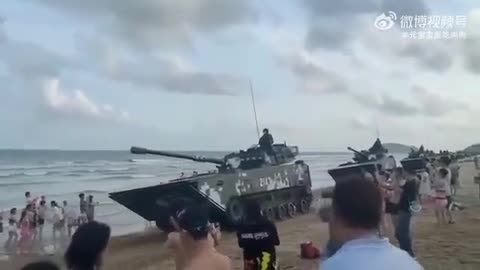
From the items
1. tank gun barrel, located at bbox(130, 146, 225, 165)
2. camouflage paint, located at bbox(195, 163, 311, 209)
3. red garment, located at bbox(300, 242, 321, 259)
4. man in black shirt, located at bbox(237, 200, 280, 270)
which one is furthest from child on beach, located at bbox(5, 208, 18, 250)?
red garment, located at bbox(300, 242, 321, 259)

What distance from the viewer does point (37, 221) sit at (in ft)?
9.46

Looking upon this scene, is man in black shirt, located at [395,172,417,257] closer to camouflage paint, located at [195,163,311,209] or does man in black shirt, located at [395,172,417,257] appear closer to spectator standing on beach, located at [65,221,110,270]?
camouflage paint, located at [195,163,311,209]

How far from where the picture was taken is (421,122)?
329cm

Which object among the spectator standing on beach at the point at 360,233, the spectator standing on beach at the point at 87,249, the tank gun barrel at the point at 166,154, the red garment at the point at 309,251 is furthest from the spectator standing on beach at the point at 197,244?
the red garment at the point at 309,251

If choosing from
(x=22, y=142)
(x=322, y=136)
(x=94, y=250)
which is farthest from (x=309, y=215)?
(x=94, y=250)

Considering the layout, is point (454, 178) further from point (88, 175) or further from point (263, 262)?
point (88, 175)

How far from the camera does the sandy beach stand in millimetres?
3021

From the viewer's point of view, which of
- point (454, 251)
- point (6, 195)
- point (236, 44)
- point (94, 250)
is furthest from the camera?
point (454, 251)

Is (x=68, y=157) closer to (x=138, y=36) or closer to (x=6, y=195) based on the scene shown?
(x=6, y=195)

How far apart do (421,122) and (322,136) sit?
0.52m

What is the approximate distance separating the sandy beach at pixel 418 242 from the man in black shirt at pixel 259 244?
0.29m

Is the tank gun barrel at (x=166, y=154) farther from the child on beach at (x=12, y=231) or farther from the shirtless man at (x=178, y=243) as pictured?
the shirtless man at (x=178, y=243)

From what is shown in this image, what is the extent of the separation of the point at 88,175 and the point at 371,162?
1.33 m

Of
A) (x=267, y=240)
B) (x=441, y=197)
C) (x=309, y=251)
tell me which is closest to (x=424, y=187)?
(x=441, y=197)
